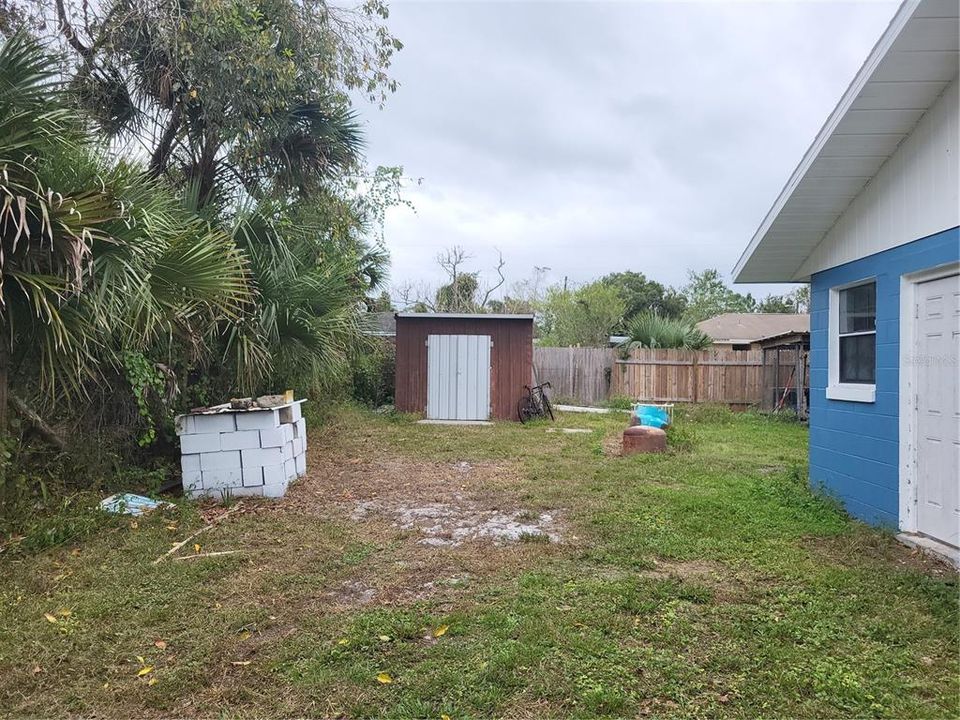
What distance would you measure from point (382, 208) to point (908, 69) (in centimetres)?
1010

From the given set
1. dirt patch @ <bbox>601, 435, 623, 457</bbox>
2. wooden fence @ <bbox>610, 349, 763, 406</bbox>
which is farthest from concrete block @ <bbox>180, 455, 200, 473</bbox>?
wooden fence @ <bbox>610, 349, 763, 406</bbox>

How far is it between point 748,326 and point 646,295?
6.47 metres

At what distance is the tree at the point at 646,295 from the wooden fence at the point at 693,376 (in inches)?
514

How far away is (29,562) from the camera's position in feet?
12.0

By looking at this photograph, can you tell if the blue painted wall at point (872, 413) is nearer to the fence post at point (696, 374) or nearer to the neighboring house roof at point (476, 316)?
the neighboring house roof at point (476, 316)

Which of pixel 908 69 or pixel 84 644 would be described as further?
pixel 908 69

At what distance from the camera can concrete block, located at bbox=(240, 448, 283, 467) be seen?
17.4ft

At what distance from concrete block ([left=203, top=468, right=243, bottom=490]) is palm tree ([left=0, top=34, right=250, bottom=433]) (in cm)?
164

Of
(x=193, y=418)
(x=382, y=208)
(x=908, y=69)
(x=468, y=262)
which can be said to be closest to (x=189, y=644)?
(x=193, y=418)

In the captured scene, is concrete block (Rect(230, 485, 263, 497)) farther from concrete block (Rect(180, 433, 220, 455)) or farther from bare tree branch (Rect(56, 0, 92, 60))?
bare tree branch (Rect(56, 0, 92, 60))

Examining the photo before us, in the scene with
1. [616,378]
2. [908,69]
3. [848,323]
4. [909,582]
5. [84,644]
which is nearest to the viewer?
[84,644]

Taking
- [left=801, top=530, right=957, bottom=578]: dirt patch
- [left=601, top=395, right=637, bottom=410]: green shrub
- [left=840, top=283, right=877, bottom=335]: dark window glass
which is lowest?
[left=801, top=530, right=957, bottom=578]: dirt patch

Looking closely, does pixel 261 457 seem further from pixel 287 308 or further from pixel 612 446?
pixel 612 446

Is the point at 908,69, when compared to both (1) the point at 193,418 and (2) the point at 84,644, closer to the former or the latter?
(2) the point at 84,644
